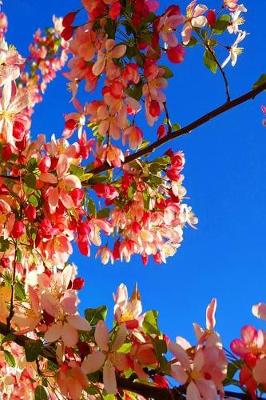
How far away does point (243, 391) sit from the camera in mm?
1012

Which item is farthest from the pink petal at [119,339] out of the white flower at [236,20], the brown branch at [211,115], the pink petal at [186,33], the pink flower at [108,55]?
the white flower at [236,20]

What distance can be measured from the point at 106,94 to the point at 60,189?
363 millimetres

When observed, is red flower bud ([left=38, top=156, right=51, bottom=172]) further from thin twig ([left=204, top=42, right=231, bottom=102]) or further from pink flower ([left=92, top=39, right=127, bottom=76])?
thin twig ([left=204, top=42, right=231, bottom=102])

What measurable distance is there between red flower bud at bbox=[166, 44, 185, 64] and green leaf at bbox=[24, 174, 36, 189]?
57 centimetres

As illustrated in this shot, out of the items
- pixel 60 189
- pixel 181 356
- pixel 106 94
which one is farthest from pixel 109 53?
pixel 181 356

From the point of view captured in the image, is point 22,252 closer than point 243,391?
No

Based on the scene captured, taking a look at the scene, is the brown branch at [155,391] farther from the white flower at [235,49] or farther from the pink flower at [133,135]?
the white flower at [235,49]

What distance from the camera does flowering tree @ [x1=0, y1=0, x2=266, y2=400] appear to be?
1121 mm

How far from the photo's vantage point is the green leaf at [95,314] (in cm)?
131

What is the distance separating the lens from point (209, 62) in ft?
6.23

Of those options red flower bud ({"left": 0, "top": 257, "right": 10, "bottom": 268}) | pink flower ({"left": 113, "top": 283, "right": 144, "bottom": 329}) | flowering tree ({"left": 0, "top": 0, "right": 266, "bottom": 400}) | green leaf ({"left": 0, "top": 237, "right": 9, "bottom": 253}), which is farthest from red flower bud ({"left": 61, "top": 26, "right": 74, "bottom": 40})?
pink flower ({"left": 113, "top": 283, "right": 144, "bottom": 329})

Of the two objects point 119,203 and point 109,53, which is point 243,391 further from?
point 119,203

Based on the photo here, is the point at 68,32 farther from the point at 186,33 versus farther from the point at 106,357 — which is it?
the point at 106,357

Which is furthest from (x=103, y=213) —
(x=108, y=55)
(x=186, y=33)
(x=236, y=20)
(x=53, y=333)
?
(x=53, y=333)
